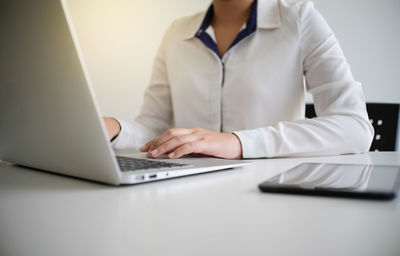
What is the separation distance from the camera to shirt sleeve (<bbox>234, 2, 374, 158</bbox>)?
0.77 metres

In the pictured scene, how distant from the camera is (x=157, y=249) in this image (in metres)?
0.24

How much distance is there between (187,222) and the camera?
30 cm

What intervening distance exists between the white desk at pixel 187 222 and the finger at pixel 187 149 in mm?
203

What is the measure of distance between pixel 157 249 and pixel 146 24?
2.56 m

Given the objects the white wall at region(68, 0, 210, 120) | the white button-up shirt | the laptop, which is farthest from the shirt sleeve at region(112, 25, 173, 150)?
the white wall at region(68, 0, 210, 120)

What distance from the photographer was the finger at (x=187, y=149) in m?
0.67

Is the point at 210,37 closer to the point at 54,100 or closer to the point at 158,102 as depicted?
the point at 158,102

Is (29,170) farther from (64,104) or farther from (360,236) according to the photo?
(360,236)

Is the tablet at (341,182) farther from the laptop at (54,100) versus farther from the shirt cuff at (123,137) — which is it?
the shirt cuff at (123,137)

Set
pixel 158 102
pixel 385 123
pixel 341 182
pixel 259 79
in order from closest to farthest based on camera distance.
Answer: pixel 341 182 < pixel 259 79 < pixel 385 123 < pixel 158 102

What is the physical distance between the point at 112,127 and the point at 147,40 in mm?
1784

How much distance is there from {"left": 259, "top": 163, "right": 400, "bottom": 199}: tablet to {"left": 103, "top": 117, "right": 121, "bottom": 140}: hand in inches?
23.7

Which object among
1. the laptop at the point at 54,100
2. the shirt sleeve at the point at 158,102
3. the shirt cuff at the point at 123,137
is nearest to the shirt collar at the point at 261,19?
the shirt sleeve at the point at 158,102

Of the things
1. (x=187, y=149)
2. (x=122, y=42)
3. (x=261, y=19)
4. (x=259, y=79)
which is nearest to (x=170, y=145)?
(x=187, y=149)
